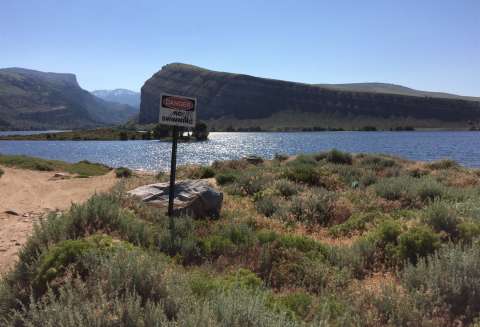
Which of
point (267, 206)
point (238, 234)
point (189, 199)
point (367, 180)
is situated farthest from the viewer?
point (367, 180)

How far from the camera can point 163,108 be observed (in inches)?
364

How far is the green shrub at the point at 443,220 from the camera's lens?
816 cm

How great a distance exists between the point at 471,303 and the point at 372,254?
8.32 feet

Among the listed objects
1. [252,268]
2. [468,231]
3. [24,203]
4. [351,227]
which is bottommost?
[24,203]

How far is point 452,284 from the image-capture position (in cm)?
498

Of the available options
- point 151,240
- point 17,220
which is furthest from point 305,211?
point 17,220

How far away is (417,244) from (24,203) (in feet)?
44.8

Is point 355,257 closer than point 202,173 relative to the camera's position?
Yes

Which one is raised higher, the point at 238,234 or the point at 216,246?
the point at 238,234

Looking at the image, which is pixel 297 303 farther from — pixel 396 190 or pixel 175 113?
pixel 396 190

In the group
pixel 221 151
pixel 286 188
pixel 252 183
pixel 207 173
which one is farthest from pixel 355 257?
pixel 221 151

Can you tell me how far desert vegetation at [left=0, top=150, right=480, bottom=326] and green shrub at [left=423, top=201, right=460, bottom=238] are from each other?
0.02 meters

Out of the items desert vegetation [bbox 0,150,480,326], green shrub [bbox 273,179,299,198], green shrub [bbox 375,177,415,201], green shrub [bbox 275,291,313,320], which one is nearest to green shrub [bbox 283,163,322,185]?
green shrub [bbox 273,179,299,198]

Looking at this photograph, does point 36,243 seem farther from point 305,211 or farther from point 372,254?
point 305,211
